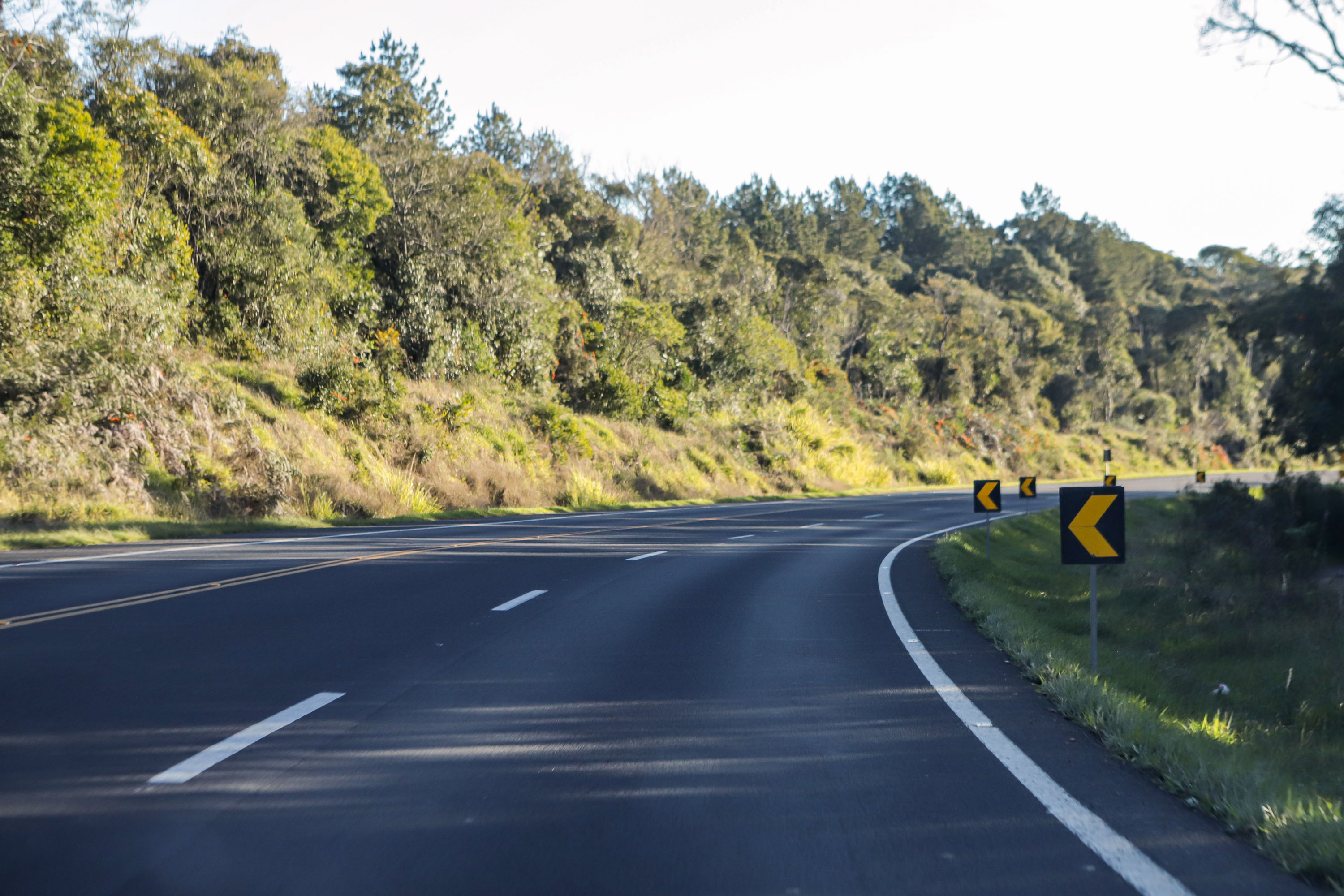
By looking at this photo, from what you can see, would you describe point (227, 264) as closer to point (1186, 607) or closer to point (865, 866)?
point (1186, 607)

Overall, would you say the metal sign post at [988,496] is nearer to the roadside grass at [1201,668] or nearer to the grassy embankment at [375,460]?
the roadside grass at [1201,668]

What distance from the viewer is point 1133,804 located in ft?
16.0

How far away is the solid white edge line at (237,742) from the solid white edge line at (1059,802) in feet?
12.7

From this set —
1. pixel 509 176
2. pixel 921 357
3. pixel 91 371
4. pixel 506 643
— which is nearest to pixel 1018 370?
pixel 921 357

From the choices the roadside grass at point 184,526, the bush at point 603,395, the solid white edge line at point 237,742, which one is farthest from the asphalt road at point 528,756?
the bush at point 603,395

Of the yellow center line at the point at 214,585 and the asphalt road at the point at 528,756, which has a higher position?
the yellow center line at the point at 214,585

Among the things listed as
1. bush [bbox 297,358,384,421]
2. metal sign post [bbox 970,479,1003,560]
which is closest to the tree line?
bush [bbox 297,358,384,421]

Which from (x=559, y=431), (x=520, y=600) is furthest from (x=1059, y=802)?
(x=559, y=431)

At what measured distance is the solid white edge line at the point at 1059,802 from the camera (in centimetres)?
395

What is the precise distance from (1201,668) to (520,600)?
7.86m

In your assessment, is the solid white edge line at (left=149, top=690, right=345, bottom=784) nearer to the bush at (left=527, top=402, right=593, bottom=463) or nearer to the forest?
the forest

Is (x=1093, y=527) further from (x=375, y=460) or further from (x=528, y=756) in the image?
(x=375, y=460)

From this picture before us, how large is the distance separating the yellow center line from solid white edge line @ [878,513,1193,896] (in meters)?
7.27

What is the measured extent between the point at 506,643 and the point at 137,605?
12.7 ft
